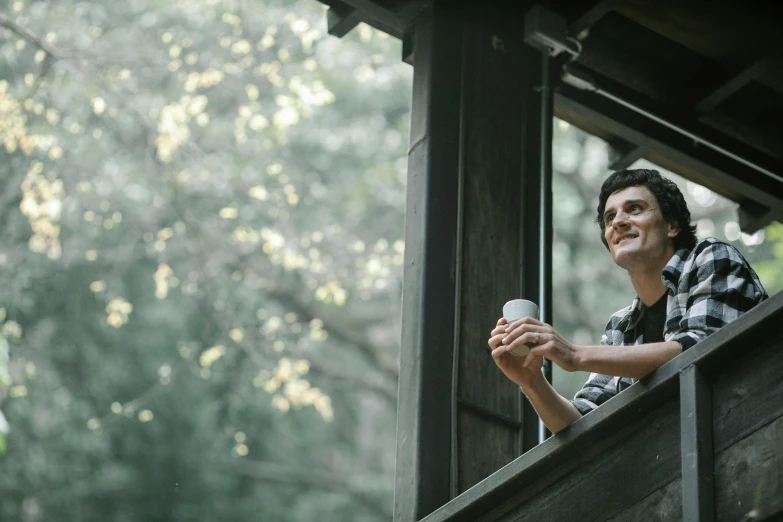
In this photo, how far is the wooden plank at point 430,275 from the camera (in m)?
3.99

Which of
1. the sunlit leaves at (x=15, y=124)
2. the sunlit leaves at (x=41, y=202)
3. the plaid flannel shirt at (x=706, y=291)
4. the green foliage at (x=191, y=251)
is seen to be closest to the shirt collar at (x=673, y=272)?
the plaid flannel shirt at (x=706, y=291)

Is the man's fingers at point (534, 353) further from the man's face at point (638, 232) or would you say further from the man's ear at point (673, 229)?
the man's ear at point (673, 229)

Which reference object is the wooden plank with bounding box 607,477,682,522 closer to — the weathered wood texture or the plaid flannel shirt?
the plaid flannel shirt

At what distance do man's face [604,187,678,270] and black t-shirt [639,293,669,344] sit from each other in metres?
0.12

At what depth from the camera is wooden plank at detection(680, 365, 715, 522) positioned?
2.71 m

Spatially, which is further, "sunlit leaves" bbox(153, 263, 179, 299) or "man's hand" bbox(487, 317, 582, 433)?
"sunlit leaves" bbox(153, 263, 179, 299)

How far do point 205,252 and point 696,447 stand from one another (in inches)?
495

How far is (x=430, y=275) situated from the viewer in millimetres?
4242

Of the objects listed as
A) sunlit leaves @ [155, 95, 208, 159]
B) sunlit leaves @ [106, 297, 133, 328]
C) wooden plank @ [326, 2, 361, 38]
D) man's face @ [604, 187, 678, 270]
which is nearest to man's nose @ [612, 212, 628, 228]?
man's face @ [604, 187, 678, 270]

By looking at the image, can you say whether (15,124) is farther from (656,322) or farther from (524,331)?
(524,331)

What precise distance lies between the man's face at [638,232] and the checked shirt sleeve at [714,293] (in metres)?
0.34

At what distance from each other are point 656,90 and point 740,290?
101 inches

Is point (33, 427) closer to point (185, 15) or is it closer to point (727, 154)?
point (185, 15)

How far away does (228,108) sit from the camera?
49.8 feet
